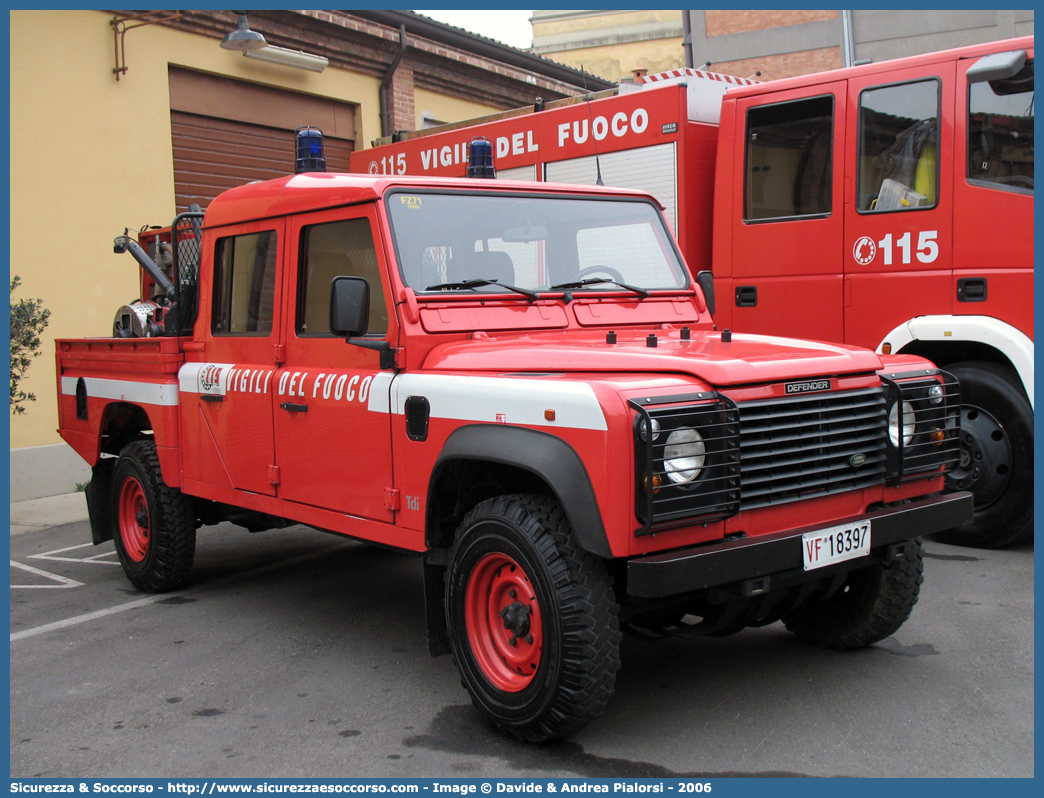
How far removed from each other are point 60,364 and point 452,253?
375 cm

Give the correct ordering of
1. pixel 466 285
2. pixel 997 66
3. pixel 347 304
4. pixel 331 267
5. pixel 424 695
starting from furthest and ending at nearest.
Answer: pixel 997 66 < pixel 331 267 < pixel 466 285 < pixel 424 695 < pixel 347 304

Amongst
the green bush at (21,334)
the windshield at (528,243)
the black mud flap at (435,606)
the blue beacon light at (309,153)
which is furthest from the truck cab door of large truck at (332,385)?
the green bush at (21,334)

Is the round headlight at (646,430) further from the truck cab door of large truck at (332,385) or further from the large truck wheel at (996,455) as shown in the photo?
the large truck wheel at (996,455)

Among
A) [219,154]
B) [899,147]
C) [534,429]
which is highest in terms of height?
[219,154]

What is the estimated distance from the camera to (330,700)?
4.31 metres

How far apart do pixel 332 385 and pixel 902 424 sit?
96.7 inches

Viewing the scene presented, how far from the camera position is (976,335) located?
6.10 m

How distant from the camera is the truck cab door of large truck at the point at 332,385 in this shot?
4.41m

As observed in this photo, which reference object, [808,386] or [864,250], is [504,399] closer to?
[808,386]

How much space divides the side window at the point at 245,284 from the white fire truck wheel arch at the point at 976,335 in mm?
3854

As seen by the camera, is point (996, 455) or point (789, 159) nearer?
point (996, 455)

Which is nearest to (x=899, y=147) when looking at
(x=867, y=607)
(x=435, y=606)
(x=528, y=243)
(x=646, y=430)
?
(x=528, y=243)

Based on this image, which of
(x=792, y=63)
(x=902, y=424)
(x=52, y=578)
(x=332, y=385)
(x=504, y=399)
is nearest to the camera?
(x=504, y=399)

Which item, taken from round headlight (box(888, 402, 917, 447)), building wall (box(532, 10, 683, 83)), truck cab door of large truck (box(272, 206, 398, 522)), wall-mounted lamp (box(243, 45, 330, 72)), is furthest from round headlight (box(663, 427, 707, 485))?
building wall (box(532, 10, 683, 83))
